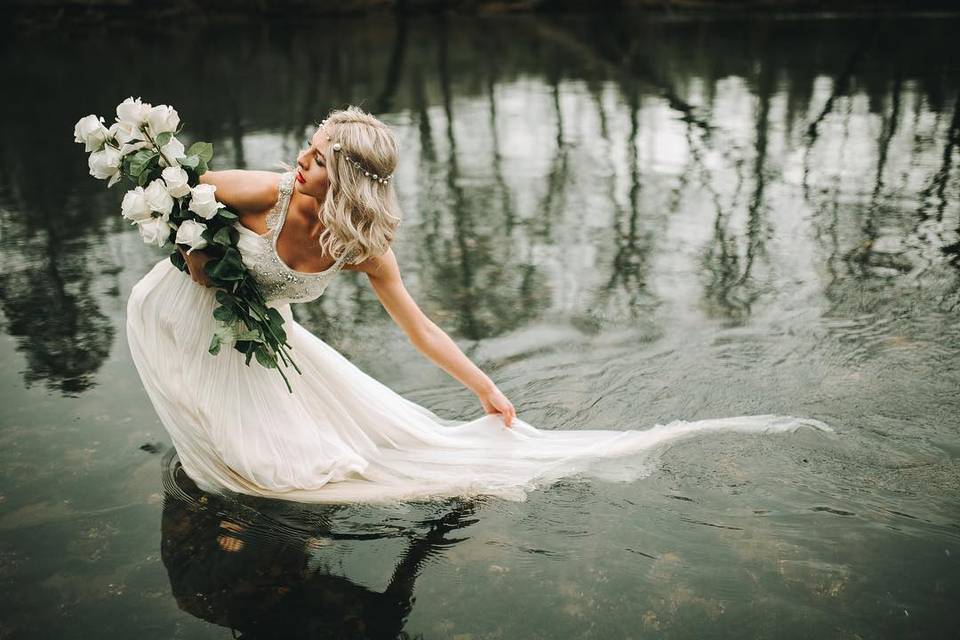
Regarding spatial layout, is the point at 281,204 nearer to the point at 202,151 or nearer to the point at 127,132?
the point at 202,151

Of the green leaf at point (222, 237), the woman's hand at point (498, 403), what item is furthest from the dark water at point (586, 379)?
the green leaf at point (222, 237)

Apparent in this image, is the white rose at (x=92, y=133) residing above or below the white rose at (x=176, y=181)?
above

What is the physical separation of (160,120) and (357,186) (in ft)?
3.05

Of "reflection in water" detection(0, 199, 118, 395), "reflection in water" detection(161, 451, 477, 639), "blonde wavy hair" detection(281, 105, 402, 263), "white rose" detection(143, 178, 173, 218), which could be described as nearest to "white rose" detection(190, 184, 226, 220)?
"white rose" detection(143, 178, 173, 218)

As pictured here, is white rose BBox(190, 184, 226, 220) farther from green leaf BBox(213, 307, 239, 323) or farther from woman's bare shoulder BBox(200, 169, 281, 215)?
green leaf BBox(213, 307, 239, 323)

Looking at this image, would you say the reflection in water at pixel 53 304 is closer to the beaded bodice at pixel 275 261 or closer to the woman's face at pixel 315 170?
the beaded bodice at pixel 275 261

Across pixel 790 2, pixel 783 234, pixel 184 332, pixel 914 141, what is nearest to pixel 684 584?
pixel 184 332

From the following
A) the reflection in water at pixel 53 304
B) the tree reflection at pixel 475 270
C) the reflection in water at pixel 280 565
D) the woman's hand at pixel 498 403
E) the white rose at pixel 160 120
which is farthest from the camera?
the tree reflection at pixel 475 270

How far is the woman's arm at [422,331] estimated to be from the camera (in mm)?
3713

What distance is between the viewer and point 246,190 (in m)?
3.57

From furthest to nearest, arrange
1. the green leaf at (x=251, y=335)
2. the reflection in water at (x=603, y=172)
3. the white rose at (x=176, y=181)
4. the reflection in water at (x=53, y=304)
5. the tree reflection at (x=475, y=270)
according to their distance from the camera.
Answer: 1. the reflection in water at (x=603, y=172)
2. the tree reflection at (x=475, y=270)
3. the reflection in water at (x=53, y=304)
4. the green leaf at (x=251, y=335)
5. the white rose at (x=176, y=181)

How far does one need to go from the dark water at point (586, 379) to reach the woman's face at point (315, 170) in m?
1.52

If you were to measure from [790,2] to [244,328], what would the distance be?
24.5 meters

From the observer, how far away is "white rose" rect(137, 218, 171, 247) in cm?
339
